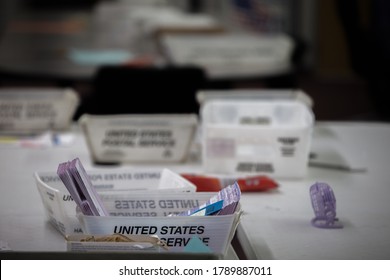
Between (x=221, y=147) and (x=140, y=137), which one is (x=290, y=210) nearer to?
(x=221, y=147)

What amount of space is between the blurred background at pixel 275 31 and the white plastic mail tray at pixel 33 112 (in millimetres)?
861

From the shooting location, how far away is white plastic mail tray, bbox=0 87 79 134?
242 centimetres

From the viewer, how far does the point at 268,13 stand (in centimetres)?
797

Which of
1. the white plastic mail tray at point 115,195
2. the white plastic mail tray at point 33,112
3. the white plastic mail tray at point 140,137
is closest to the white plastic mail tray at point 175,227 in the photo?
the white plastic mail tray at point 115,195

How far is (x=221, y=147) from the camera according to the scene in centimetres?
196

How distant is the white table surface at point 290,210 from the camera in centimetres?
141

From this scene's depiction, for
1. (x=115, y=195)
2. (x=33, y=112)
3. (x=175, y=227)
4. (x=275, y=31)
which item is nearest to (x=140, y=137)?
(x=33, y=112)

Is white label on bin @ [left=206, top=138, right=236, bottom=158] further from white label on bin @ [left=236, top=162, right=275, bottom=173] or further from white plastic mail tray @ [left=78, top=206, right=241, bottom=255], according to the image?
white plastic mail tray @ [left=78, top=206, right=241, bottom=255]

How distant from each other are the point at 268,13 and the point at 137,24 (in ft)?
12.0

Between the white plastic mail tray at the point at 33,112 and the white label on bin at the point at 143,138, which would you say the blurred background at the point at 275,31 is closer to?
the white plastic mail tray at the point at 33,112

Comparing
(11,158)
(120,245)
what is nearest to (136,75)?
(11,158)

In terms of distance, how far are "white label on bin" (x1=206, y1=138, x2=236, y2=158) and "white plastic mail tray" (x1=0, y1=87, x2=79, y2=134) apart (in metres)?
0.61
